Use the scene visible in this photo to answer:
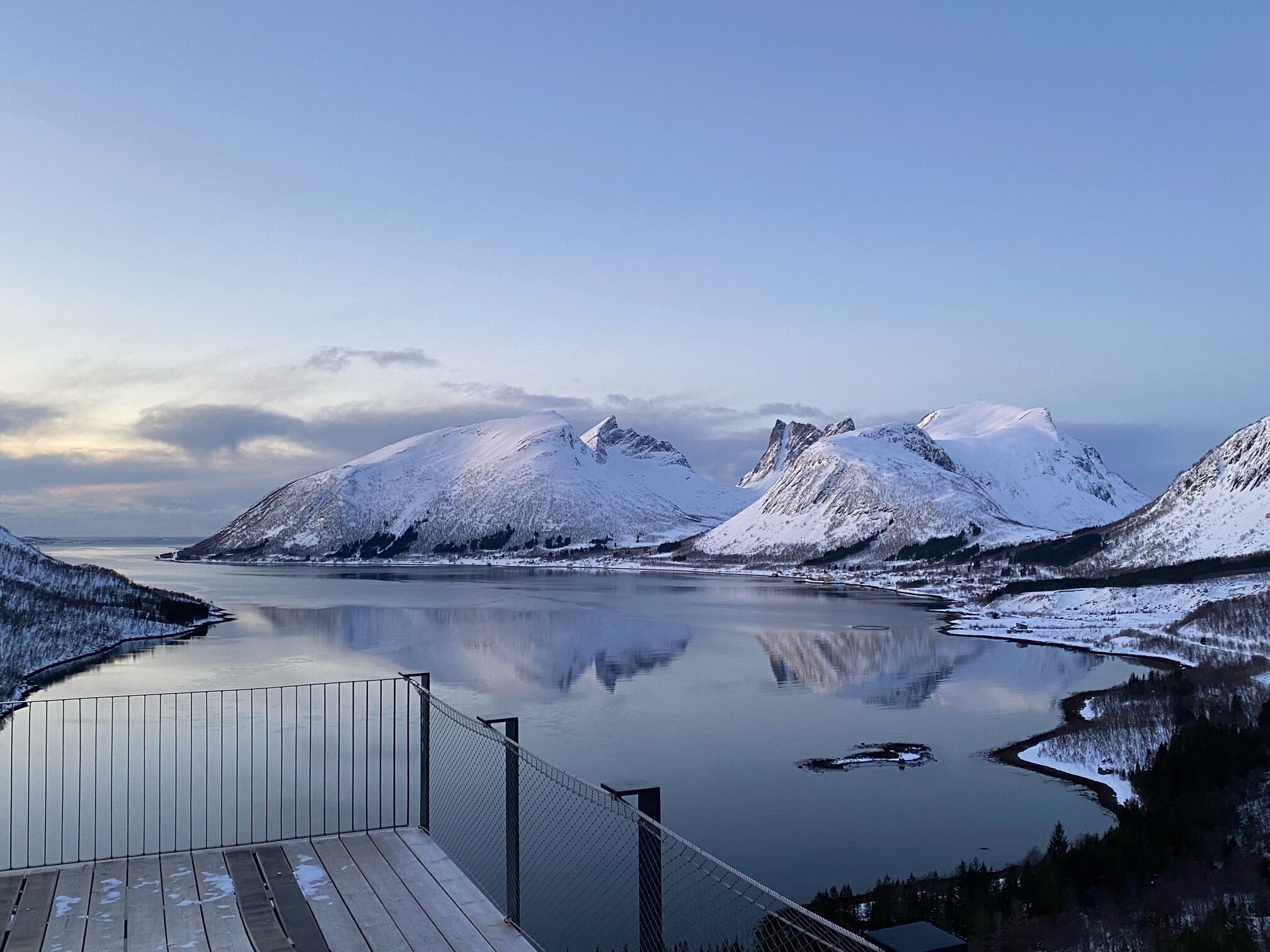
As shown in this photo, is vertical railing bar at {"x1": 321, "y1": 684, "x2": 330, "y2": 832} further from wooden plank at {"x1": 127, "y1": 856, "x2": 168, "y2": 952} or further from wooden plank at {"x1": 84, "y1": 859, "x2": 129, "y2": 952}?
wooden plank at {"x1": 84, "y1": 859, "x2": 129, "y2": 952}

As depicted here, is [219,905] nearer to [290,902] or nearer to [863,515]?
[290,902]

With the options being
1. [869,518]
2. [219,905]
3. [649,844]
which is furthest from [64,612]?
[869,518]

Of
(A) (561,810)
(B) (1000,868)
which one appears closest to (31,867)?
(A) (561,810)

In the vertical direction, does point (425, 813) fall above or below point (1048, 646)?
above

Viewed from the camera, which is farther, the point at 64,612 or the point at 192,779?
the point at 64,612

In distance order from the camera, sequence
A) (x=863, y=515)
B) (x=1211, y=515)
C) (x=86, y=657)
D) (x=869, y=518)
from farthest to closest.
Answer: (x=863, y=515) < (x=869, y=518) < (x=1211, y=515) < (x=86, y=657)

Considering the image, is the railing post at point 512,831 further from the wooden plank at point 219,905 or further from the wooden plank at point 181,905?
the wooden plank at point 181,905

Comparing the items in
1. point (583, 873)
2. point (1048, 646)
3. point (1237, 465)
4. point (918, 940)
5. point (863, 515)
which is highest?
point (1237, 465)
